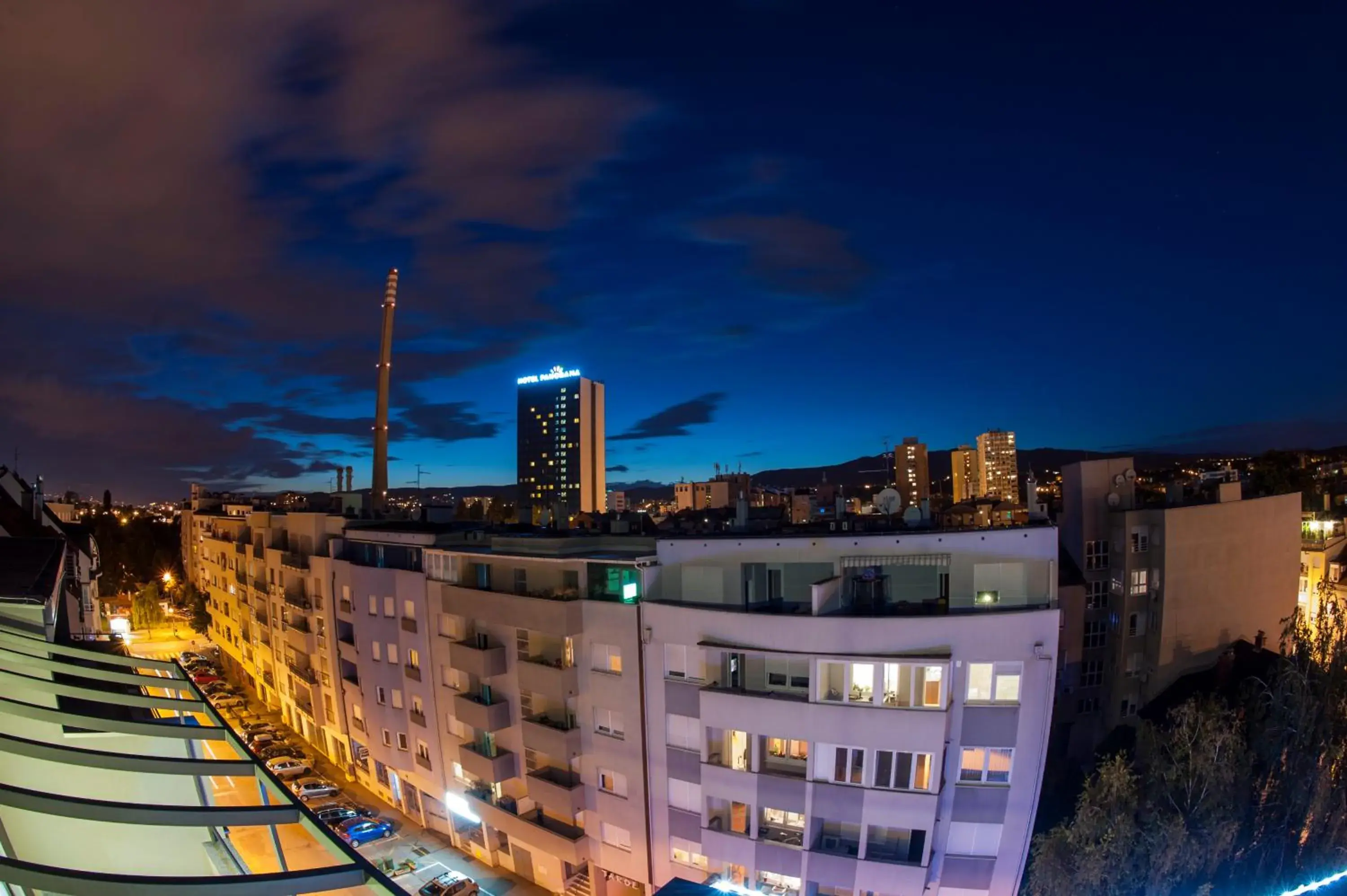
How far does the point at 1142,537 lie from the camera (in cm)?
3025

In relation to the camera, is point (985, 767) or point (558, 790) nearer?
point (985, 767)

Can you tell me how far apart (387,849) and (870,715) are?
21134mm

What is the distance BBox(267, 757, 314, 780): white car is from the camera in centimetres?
3269

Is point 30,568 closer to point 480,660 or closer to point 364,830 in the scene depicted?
point 480,660

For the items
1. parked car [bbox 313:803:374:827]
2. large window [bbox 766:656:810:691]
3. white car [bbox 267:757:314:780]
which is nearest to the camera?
large window [bbox 766:656:810:691]

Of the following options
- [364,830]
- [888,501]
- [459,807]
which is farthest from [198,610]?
[888,501]

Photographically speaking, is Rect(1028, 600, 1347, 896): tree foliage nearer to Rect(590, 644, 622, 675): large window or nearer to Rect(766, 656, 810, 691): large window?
Rect(766, 656, 810, 691): large window

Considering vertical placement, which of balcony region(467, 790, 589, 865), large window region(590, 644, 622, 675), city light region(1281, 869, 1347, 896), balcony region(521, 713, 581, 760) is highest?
large window region(590, 644, 622, 675)

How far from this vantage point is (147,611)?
5834cm

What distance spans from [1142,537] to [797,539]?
20991 mm

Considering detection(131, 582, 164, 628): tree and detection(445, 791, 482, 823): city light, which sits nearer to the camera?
detection(445, 791, 482, 823): city light

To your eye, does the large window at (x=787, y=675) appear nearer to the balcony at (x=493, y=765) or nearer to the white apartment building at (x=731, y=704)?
the white apartment building at (x=731, y=704)

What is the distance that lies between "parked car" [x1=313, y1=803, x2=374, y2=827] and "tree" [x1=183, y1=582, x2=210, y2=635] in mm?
34862

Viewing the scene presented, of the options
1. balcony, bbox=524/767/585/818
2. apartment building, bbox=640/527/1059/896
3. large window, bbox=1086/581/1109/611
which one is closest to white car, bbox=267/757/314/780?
balcony, bbox=524/767/585/818
